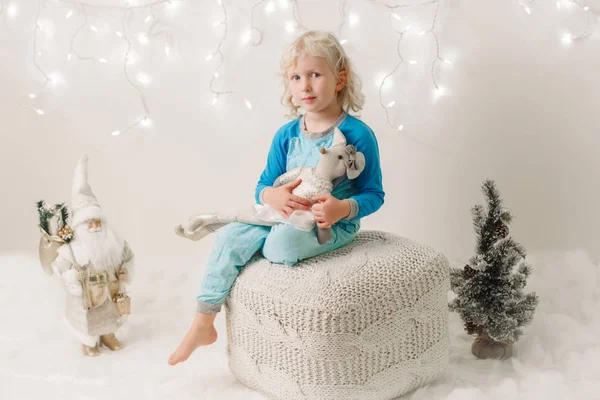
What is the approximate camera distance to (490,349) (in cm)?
176

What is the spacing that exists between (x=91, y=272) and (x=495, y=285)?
102 centimetres

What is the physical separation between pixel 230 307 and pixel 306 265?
21 centimetres

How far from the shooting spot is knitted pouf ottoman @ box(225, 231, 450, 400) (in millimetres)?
1447

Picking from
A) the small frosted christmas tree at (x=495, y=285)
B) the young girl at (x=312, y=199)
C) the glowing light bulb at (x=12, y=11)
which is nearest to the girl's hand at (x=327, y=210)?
the young girl at (x=312, y=199)

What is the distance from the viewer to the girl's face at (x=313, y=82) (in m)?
1.64

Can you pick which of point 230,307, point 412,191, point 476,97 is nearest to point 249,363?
point 230,307

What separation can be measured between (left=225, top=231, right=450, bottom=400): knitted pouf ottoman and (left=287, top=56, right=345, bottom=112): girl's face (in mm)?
Result: 354

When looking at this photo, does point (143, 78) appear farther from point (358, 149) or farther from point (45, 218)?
point (358, 149)

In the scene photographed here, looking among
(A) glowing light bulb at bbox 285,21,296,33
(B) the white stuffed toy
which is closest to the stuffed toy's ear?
(B) the white stuffed toy

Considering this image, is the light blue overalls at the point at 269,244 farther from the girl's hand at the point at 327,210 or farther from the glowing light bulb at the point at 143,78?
the glowing light bulb at the point at 143,78

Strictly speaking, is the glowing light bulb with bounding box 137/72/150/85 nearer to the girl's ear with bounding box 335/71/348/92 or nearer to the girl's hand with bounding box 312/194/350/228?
the girl's ear with bounding box 335/71/348/92

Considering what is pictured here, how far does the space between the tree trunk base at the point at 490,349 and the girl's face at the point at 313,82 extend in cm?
71

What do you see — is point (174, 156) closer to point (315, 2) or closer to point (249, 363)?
point (315, 2)

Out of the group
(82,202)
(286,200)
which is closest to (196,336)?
(286,200)
